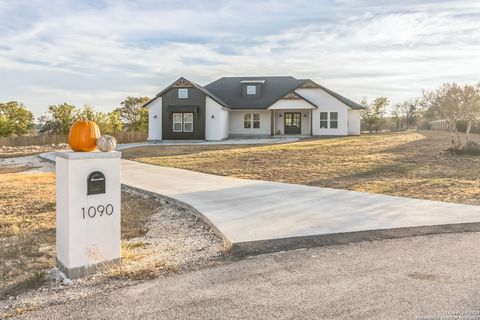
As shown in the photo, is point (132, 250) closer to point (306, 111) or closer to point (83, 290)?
point (83, 290)

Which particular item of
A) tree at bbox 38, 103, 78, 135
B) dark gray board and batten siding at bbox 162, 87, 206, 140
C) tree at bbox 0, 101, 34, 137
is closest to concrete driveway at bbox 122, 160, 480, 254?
dark gray board and batten siding at bbox 162, 87, 206, 140

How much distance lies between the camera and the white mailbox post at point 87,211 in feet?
14.2

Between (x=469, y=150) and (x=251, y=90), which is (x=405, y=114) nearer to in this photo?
(x=251, y=90)

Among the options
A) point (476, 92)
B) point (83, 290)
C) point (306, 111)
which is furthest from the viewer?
point (306, 111)

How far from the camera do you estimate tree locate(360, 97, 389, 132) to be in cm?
4462

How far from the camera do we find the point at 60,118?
4116 centimetres

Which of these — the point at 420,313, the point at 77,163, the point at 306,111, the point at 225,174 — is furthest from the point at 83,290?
the point at 306,111

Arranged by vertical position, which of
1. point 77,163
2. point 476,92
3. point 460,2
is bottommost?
point 77,163

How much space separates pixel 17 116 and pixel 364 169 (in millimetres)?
42393

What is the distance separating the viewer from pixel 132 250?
5.44 metres

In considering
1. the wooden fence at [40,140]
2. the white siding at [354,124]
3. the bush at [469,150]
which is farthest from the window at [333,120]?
the wooden fence at [40,140]

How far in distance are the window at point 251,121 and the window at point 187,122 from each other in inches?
203

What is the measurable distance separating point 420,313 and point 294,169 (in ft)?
35.9

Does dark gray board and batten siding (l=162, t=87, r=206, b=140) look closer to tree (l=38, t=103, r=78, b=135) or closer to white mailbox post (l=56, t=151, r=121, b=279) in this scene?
tree (l=38, t=103, r=78, b=135)
